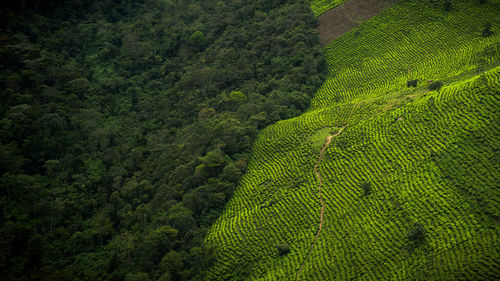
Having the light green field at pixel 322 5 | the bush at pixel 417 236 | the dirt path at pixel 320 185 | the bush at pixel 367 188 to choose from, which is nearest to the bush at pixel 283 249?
the dirt path at pixel 320 185

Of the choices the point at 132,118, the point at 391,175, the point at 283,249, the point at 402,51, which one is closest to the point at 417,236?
the point at 391,175

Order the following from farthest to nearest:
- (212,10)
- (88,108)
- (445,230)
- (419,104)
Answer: (212,10) → (88,108) → (419,104) → (445,230)

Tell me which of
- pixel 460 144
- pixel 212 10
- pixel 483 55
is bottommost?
pixel 460 144

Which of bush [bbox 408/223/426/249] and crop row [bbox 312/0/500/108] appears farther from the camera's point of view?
crop row [bbox 312/0/500/108]

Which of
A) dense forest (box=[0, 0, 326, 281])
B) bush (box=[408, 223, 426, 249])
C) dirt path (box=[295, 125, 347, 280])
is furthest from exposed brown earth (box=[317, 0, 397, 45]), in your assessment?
bush (box=[408, 223, 426, 249])

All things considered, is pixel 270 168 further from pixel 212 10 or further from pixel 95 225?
pixel 212 10

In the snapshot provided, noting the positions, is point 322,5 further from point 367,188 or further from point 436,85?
point 367,188

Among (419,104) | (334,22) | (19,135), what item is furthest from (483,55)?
(19,135)

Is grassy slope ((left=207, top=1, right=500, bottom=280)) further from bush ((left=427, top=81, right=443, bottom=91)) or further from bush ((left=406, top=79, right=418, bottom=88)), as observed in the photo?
bush ((left=406, top=79, right=418, bottom=88))
